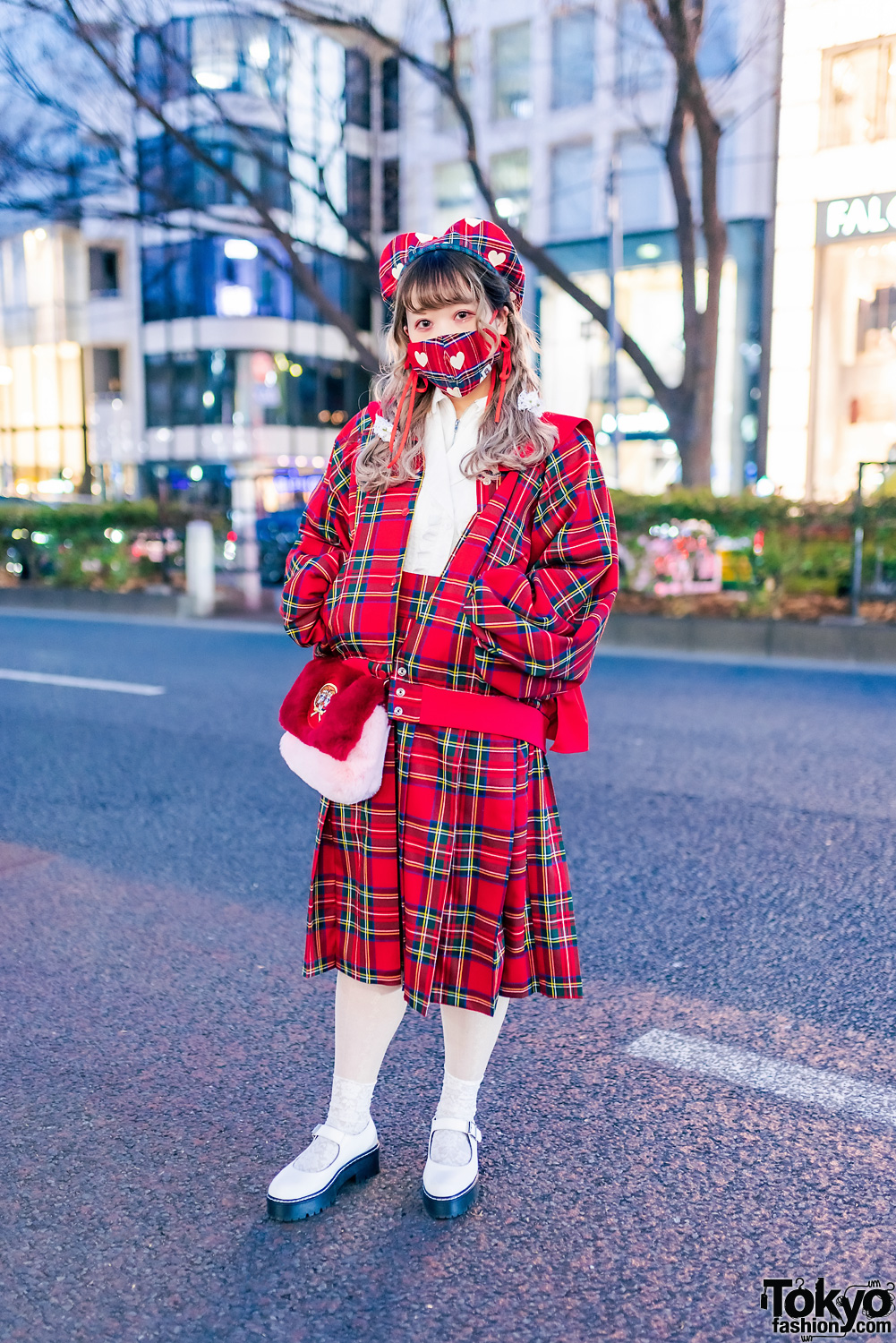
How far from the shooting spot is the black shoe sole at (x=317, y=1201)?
2.21 m

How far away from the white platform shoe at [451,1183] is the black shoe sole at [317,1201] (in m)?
0.14

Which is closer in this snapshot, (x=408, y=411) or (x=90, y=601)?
(x=408, y=411)

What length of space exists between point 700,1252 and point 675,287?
25.9 metres

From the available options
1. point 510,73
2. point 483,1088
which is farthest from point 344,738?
point 510,73

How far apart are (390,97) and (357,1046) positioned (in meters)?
34.5

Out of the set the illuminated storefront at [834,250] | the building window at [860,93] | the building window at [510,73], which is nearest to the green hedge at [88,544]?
the illuminated storefront at [834,250]

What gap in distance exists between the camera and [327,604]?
226cm

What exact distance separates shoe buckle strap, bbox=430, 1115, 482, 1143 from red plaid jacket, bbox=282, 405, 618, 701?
88 cm

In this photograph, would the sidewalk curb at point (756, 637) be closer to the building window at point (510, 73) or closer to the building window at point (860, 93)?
the building window at point (860, 93)

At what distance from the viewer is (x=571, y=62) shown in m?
26.0

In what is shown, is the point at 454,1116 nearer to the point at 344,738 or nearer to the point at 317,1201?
the point at 317,1201

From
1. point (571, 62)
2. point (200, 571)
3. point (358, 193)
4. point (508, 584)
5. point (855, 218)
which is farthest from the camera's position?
point (358, 193)

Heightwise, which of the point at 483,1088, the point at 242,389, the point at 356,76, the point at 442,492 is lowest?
the point at 483,1088

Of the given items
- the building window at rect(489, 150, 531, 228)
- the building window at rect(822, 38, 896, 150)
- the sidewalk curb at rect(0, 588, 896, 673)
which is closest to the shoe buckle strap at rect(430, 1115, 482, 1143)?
the sidewalk curb at rect(0, 588, 896, 673)
